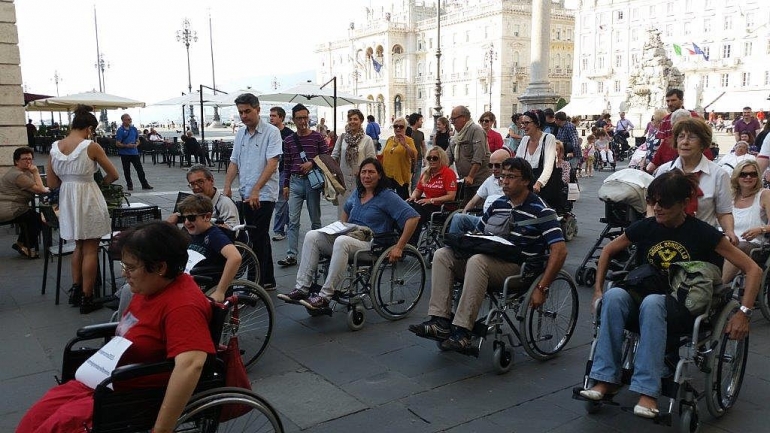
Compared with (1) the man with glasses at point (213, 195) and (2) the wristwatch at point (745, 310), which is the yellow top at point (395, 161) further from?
(2) the wristwatch at point (745, 310)

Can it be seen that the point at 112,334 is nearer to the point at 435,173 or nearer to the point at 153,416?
the point at 153,416

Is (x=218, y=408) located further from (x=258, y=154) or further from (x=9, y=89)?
(x=9, y=89)

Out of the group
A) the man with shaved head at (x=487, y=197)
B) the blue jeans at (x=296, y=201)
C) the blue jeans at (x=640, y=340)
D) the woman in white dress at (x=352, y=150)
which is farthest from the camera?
the woman in white dress at (x=352, y=150)

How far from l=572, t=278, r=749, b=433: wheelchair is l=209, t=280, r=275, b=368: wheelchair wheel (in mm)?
2072

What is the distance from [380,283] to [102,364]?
2999mm

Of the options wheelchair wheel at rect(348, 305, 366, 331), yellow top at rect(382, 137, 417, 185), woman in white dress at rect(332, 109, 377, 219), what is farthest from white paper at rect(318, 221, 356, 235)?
yellow top at rect(382, 137, 417, 185)

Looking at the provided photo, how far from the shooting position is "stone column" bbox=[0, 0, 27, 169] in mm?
9664

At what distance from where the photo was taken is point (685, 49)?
200ft

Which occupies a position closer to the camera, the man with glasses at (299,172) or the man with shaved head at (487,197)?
the man with shaved head at (487,197)

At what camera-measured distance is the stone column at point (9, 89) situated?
966cm

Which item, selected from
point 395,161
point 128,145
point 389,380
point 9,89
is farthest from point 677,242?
point 128,145

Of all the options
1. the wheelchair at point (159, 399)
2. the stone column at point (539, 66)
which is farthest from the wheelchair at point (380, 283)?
the stone column at point (539, 66)

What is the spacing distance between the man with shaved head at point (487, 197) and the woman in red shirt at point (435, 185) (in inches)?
16.5

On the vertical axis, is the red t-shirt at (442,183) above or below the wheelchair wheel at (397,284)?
above
